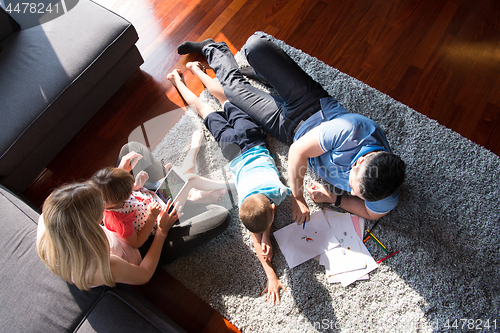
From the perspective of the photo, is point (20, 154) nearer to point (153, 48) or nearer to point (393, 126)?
point (153, 48)

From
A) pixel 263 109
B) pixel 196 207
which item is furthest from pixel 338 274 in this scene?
pixel 263 109

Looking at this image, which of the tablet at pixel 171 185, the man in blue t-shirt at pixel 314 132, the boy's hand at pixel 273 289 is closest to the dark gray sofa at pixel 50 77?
the man in blue t-shirt at pixel 314 132

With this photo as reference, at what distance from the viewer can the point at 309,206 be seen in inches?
59.4

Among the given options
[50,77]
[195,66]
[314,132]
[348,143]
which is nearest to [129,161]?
[50,77]

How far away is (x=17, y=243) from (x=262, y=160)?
1.14 metres

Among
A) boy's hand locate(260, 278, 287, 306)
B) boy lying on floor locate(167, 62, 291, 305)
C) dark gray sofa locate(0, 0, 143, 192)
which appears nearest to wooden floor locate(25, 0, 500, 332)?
dark gray sofa locate(0, 0, 143, 192)

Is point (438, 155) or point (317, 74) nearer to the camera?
point (438, 155)

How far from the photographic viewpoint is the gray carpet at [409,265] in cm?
129

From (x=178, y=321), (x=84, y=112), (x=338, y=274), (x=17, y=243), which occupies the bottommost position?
(x=338, y=274)

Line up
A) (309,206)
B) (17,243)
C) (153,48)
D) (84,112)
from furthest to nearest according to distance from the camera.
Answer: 1. (153,48)
2. (84,112)
3. (309,206)
4. (17,243)

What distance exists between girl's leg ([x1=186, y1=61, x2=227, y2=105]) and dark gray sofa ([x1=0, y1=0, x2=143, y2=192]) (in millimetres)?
377

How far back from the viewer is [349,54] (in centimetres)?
181

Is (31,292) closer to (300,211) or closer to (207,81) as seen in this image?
(300,211)

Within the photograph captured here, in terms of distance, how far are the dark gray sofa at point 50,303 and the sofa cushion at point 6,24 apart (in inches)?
44.9
